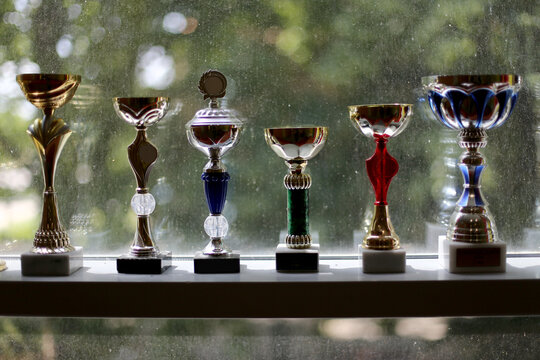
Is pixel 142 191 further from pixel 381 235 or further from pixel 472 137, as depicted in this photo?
pixel 472 137

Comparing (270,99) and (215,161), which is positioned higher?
(270,99)

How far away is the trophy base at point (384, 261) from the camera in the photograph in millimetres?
1133

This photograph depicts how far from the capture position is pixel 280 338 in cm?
134

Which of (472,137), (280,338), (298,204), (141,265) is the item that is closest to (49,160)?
(141,265)

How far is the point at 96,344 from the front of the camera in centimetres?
137

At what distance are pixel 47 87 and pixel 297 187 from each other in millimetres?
475

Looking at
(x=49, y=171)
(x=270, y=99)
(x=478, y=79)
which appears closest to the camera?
(x=478, y=79)

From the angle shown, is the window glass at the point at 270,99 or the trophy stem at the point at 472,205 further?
the window glass at the point at 270,99

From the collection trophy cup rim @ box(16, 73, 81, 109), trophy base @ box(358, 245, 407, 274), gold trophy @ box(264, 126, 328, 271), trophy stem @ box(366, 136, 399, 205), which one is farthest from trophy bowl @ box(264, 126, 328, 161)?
trophy cup rim @ box(16, 73, 81, 109)

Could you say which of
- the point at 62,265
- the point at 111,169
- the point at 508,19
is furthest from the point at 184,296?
the point at 508,19

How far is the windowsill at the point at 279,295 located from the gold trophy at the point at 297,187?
0.11ft

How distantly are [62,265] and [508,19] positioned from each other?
3.21 feet

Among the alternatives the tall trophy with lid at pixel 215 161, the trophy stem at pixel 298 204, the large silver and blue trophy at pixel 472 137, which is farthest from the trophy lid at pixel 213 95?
the large silver and blue trophy at pixel 472 137

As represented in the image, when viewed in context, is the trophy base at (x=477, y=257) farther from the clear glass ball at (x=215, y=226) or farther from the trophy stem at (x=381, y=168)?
the clear glass ball at (x=215, y=226)
